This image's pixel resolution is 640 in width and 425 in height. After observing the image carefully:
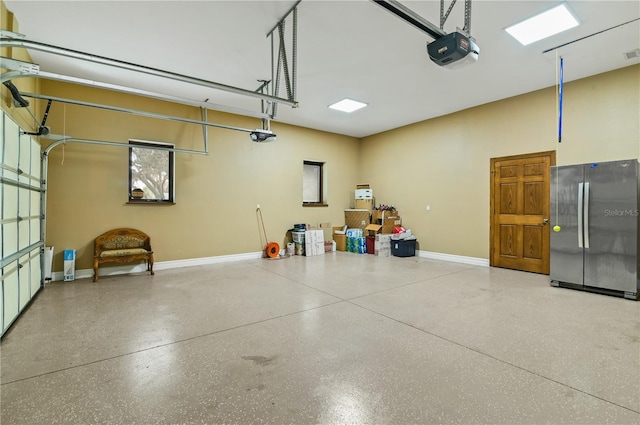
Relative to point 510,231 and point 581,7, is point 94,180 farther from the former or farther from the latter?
point 510,231

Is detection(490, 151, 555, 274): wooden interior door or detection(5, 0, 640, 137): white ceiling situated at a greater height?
detection(5, 0, 640, 137): white ceiling

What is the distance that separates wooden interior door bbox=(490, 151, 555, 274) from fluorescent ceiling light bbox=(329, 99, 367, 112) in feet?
9.86

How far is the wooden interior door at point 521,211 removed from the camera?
530 cm

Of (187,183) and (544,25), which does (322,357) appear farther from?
(187,183)

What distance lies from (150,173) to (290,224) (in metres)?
3.36

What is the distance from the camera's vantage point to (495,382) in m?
2.04

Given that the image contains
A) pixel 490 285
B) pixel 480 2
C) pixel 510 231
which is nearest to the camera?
pixel 480 2

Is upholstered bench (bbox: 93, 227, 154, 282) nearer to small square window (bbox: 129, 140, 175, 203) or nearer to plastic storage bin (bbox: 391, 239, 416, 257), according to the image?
small square window (bbox: 129, 140, 175, 203)

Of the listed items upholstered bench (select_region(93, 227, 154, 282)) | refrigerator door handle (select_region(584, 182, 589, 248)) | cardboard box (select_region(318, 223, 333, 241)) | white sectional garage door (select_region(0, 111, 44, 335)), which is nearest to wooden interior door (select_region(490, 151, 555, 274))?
refrigerator door handle (select_region(584, 182, 589, 248))

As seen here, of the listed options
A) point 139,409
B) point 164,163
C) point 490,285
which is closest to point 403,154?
point 490,285

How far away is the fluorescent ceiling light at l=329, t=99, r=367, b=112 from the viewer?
5.93 metres

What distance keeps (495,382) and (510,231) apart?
4.55 metres

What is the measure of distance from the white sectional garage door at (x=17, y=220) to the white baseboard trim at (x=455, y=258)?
7.11 metres

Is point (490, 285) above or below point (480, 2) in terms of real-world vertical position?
below
